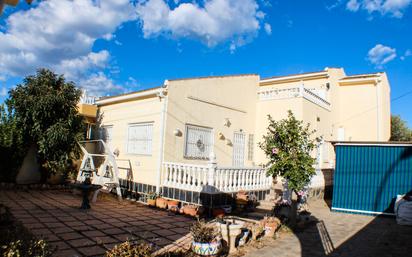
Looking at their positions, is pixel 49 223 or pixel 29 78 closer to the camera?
pixel 49 223

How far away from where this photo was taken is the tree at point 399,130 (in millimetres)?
29444

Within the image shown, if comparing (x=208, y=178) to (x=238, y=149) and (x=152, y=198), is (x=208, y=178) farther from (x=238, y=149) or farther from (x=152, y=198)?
(x=238, y=149)

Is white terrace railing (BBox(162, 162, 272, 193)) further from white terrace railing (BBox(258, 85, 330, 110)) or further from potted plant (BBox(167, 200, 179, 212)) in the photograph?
white terrace railing (BBox(258, 85, 330, 110))

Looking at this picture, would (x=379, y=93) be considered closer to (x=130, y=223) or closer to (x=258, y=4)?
(x=258, y=4)

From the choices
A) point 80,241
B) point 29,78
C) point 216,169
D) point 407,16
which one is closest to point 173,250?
point 80,241

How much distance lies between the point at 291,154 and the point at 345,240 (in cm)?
264

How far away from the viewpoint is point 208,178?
10391 mm

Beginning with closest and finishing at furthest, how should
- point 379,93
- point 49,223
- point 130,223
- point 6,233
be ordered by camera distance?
point 6,233 < point 49,223 < point 130,223 < point 379,93

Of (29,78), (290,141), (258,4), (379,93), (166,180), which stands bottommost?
(166,180)

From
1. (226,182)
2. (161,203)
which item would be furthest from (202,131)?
(161,203)

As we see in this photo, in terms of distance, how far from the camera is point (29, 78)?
1361cm

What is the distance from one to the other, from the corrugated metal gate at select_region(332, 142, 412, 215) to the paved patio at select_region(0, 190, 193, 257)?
704 centimetres

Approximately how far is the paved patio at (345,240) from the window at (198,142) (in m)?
5.18

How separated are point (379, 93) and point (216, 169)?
47.5ft
